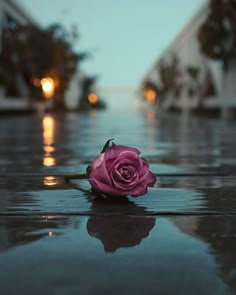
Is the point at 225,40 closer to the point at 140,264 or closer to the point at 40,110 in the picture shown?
the point at 40,110

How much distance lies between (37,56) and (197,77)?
13.0 metres

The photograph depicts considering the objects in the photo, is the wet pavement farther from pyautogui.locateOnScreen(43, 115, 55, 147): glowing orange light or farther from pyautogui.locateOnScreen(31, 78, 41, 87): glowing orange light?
pyautogui.locateOnScreen(31, 78, 41, 87): glowing orange light

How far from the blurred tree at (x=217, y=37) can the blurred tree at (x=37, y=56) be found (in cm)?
894

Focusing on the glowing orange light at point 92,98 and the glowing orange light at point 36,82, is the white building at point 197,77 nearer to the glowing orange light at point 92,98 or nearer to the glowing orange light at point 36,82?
the glowing orange light at point 36,82

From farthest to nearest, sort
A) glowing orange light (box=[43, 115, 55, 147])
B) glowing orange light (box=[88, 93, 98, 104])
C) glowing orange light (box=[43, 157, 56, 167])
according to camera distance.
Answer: glowing orange light (box=[88, 93, 98, 104]) → glowing orange light (box=[43, 115, 55, 147]) → glowing orange light (box=[43, 157, 56, 167])

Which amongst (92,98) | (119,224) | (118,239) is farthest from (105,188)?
(92,98)

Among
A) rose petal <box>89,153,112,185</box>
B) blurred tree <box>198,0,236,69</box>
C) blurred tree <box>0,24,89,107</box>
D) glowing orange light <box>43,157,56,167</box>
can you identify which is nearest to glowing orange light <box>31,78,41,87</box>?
blurred tree <box>0,24,89,107</box>

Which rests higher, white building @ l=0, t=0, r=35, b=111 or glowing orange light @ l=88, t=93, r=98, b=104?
white building @ l=0, t=0, r=35, b=111

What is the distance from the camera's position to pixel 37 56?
30.4 meters

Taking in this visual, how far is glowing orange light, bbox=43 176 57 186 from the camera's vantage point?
2575 millimetres

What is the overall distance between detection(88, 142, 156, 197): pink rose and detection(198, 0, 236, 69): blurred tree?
71.2ft

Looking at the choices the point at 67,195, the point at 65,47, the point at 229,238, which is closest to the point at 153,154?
the point at 67,195

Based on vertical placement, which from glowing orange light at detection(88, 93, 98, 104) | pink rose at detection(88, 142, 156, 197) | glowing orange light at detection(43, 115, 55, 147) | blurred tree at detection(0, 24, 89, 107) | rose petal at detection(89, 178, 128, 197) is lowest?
glowing orange light at detection(88, 93, 98, 104)

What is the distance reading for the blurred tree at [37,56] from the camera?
27109mm
